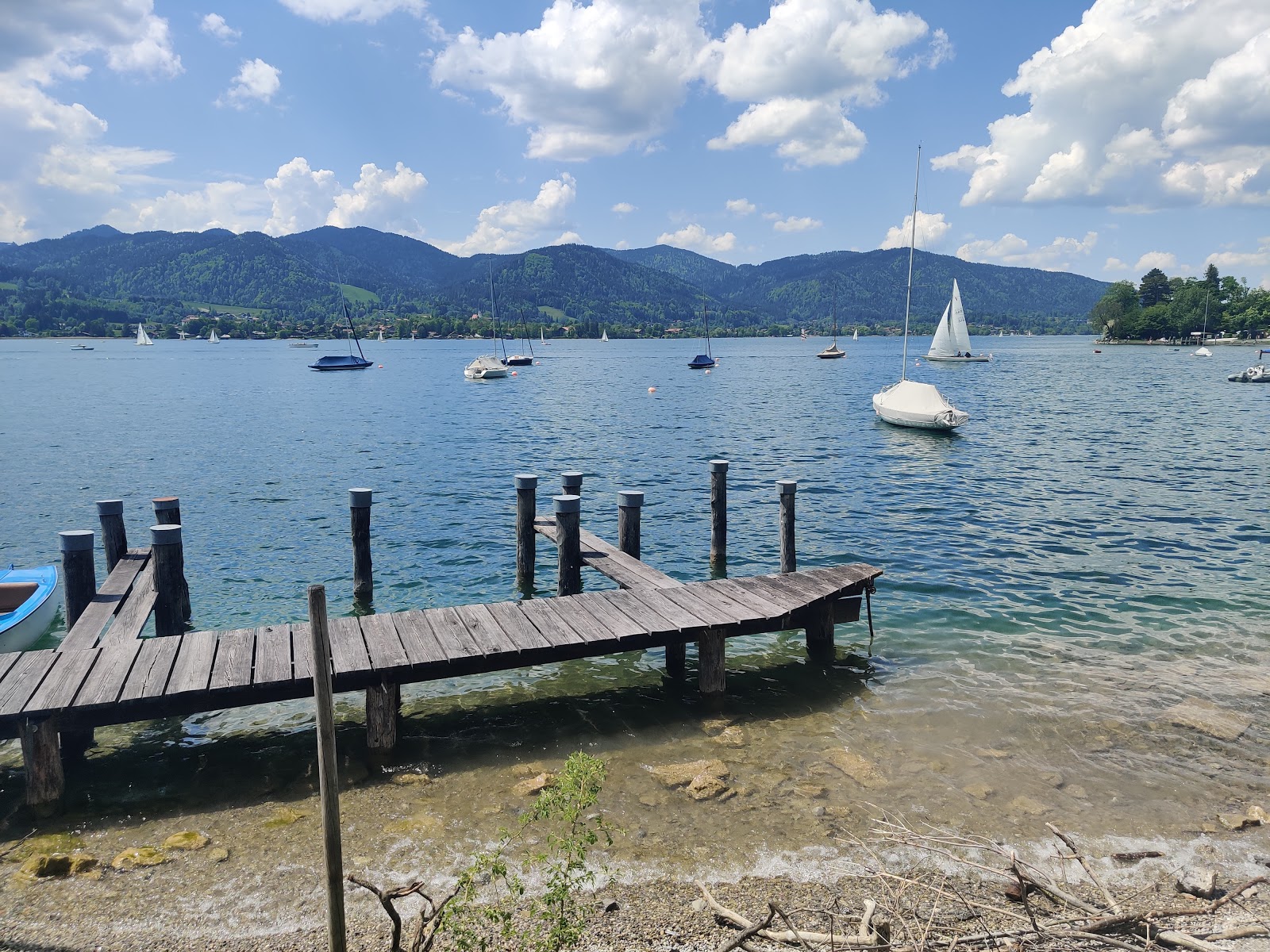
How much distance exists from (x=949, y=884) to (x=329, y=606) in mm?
11691

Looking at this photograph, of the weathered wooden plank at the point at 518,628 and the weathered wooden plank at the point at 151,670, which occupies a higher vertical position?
the weathered wooden plank at the point at 151,670

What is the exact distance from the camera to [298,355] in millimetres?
175125

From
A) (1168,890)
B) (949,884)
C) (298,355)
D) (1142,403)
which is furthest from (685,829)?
(298,355)

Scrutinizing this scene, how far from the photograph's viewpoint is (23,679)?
8461 millimetres

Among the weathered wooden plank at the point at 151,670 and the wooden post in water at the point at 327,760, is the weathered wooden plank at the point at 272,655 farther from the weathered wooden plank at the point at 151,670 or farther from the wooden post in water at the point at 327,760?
the wooden post in water at the point at 327,760

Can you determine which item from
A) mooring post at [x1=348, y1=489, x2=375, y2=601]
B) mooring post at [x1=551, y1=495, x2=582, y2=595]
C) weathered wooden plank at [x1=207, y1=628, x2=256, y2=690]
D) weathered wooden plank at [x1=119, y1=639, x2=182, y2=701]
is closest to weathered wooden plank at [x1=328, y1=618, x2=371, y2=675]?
weathered wooden plank at [x1=207, y1=628, x2=256, y2=690]

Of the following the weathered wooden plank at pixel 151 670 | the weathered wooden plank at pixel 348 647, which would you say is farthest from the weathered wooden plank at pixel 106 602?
the weathered wooden plank at pixel 348 647

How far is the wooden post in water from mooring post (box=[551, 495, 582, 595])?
928 centimetres

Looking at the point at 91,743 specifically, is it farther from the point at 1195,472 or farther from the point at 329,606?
the point at 1195,472

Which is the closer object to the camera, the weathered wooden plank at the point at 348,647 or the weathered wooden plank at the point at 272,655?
the weathered wooden plank at the point at 272,655

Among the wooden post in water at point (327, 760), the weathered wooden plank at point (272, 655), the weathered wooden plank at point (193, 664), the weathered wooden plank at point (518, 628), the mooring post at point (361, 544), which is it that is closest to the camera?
the wooden post in water at point (327, 760)

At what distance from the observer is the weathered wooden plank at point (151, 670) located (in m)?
8.27

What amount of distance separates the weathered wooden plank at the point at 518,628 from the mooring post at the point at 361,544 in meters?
4.47

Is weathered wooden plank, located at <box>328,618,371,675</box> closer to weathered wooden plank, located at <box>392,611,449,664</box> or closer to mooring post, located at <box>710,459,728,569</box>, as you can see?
weathered wooden plank, located at <box>392,611,449,664</box>
